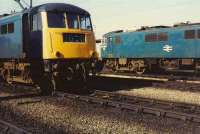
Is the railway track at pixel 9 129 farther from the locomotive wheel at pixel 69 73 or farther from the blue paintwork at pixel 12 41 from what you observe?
the blue paintwork at pixel 12 41

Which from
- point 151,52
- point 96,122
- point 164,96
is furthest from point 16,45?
point 151,52

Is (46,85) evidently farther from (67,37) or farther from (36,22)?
(36,22)

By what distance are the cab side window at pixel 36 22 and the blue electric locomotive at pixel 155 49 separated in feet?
38.9

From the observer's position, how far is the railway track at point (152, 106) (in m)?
9.97

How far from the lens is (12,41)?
17.5 metres

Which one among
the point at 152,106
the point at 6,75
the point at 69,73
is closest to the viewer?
the point at 152,106

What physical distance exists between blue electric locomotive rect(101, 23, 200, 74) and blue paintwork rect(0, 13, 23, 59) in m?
11.6

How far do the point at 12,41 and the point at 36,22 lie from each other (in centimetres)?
233

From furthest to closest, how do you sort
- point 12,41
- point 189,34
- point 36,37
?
1. point 189,34
2. point 12,41
3. point 36,37

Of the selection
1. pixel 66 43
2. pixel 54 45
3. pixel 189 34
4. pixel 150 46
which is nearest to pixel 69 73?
pixel 66 43

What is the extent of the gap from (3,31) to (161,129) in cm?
1188

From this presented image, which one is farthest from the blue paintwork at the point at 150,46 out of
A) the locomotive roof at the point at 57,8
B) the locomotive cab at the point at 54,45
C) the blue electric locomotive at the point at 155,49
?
the locomotive roof at the point at 57,8

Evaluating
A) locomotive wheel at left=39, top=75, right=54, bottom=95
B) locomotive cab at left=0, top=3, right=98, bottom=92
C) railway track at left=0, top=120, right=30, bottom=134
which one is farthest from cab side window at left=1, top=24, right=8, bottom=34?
railway track at left=0, top=120, right=30, bottom=134

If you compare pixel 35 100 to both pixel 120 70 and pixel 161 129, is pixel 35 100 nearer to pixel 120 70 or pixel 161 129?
pixel 161 129
